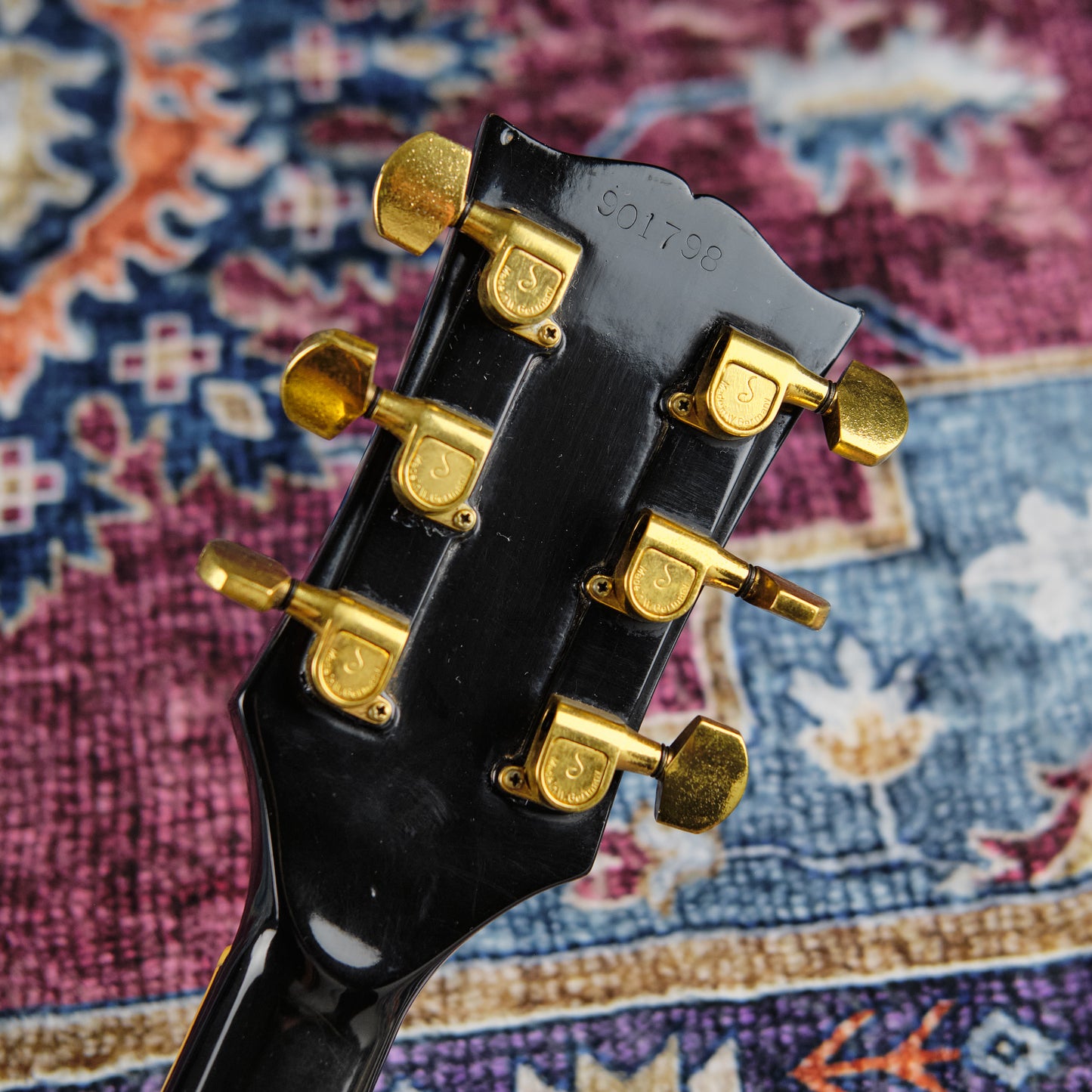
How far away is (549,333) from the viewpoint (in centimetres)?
41

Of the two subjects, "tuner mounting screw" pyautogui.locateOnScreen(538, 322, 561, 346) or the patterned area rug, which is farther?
the patterned area rug

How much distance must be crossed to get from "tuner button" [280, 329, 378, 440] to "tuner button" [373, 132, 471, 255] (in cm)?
4

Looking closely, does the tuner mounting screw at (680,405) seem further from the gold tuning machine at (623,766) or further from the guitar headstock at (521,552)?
the gold tuning machine at (623,766)

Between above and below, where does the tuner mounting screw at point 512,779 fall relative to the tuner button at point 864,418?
below

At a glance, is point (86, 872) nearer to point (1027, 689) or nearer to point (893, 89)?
point (1027, 689)

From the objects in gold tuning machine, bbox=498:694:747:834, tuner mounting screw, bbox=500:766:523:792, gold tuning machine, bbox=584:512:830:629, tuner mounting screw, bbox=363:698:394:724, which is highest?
gold tuning machine, bbox=584:512:830:629

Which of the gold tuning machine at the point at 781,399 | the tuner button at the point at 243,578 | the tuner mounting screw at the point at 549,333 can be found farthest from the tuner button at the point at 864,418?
the tuner button at the point at 243,578

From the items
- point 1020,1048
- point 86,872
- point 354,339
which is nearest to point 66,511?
point 86,872

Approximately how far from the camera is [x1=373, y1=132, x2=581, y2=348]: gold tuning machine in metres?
0.38

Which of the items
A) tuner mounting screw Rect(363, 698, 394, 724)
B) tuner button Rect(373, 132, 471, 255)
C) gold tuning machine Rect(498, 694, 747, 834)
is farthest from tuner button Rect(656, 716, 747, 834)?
tuner button Rect(373, 132, 471, 255)

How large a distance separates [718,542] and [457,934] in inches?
7.8

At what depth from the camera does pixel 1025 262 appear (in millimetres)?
755

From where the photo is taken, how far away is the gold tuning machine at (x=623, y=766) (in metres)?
0.42

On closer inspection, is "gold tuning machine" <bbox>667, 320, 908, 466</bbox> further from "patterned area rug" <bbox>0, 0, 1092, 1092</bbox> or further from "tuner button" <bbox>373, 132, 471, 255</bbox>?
"patterned area rug" <bbox>0, 0, 1092, 1092</bbox>
